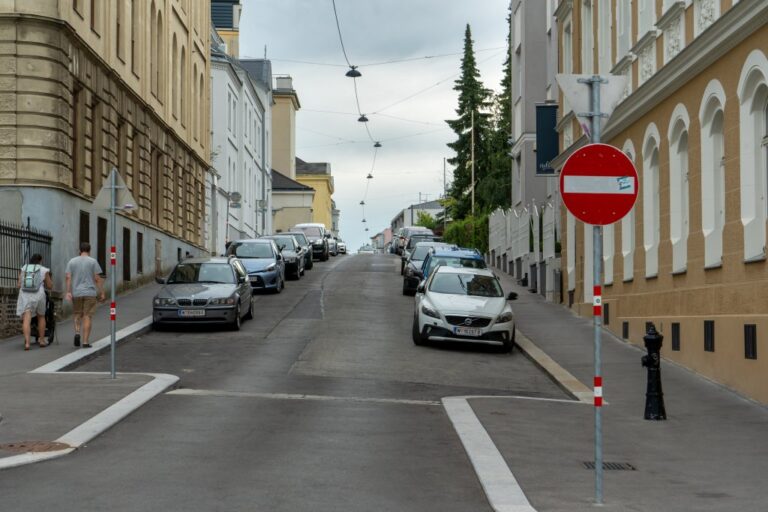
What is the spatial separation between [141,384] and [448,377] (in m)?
4.93

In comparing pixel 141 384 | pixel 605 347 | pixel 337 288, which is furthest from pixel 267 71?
pixel 141 384

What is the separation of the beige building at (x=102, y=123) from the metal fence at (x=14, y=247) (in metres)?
0.80

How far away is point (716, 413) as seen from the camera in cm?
1445

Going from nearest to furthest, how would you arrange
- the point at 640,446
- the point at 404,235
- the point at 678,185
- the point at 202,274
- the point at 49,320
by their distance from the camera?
the point at 640,446 → the point at 678,185 → the point at 49,320 → the point at 202,274 → the point at 404,235

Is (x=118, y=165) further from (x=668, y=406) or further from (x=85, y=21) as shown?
(x=668, y=406)

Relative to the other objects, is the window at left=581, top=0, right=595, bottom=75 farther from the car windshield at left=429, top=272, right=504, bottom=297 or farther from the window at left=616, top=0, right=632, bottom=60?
the car windshield at left=429, top=272, right=504, bottom=297

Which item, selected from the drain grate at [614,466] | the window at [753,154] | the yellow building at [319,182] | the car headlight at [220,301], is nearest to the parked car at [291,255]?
the car headlight at [220,301]

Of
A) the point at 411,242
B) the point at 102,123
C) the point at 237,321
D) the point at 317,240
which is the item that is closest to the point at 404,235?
the point at 317,240

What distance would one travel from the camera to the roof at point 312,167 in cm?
13750

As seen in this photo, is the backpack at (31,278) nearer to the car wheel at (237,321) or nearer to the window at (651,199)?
the car wheel at (237,321)

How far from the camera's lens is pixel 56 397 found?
14.7m

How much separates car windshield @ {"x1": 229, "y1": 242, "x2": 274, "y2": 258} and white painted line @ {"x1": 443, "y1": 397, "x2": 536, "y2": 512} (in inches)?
907

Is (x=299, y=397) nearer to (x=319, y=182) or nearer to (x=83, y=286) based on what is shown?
(x=83, y=286)

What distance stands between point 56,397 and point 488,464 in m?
6.59
